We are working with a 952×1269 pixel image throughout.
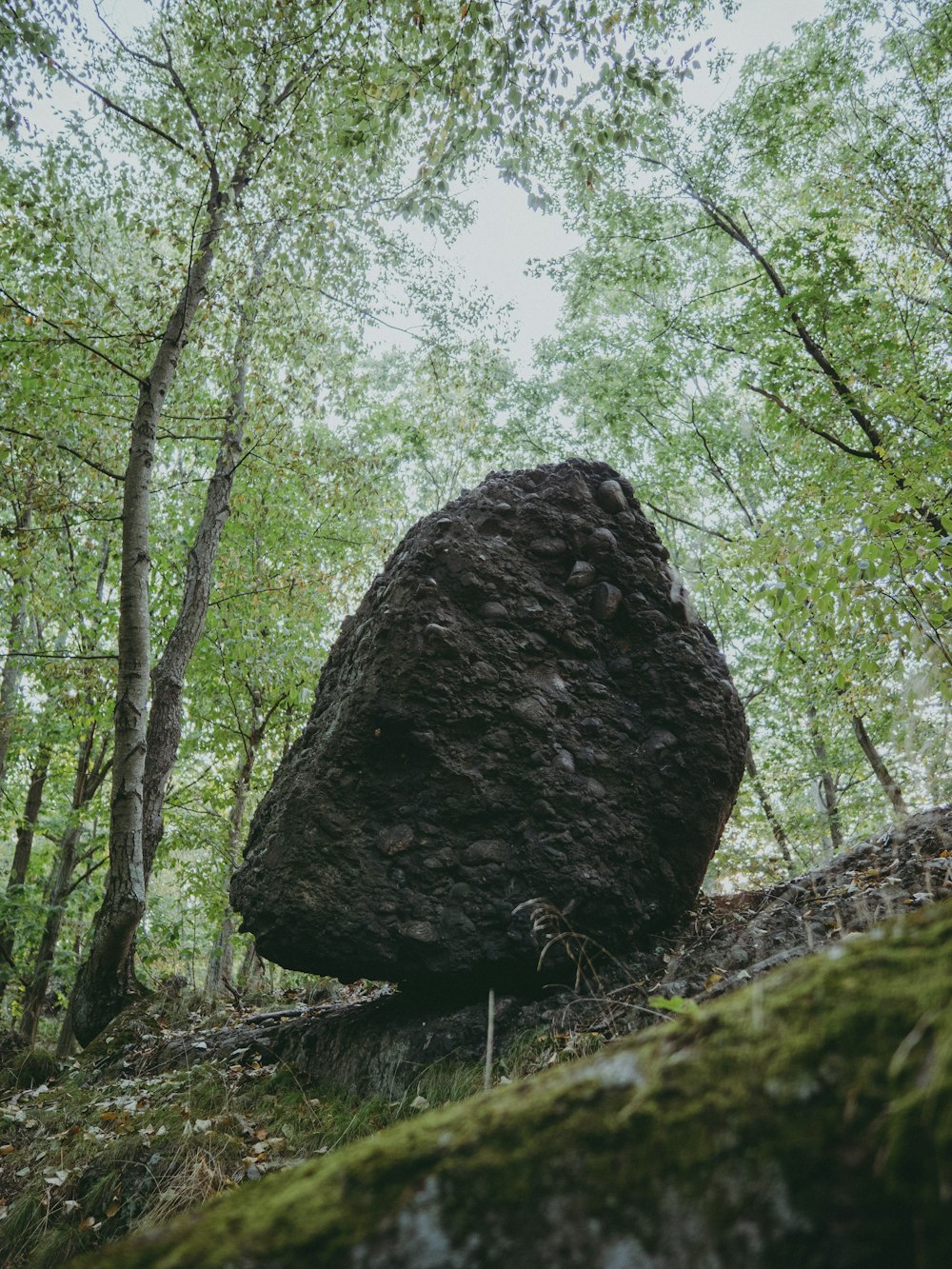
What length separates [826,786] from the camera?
17.2 meters

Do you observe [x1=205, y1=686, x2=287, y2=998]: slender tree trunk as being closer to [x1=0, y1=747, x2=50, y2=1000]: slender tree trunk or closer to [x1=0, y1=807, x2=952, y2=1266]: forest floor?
[x1=0, y1=747, x2=50, y2=1000]: slender tree trunk

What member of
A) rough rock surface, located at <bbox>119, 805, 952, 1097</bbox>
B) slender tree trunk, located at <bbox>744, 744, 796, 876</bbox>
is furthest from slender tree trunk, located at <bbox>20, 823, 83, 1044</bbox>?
slender tree trunk, located at <bbox>744, 744, 796, 876</bbox>

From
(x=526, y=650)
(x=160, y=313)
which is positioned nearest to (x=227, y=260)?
(x=160, y=313)

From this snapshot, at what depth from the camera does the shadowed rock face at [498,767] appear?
185 inches

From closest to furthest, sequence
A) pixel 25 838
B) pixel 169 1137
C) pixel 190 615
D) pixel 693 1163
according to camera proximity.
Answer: pixel 693 1163 < pixel 169 1137 < pixel 190 615 < pixel 25 838

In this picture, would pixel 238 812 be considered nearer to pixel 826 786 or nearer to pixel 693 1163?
pixel 693 1163

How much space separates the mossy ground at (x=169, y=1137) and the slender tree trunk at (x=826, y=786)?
13.2 metres

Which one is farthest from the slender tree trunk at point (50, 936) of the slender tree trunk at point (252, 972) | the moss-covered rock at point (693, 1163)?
the moss-covered rock at point (693, 1163)

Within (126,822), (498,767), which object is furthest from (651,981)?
(126,822)

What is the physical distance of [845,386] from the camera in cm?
1137

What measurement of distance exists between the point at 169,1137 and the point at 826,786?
53.9 ft

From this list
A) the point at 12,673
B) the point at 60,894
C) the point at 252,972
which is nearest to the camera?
the point at 252,972

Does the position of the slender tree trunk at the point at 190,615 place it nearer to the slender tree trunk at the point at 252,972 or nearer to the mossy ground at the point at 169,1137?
the slender tree trunk at the point at 252,972

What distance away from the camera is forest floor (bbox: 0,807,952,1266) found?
12.1 ft
